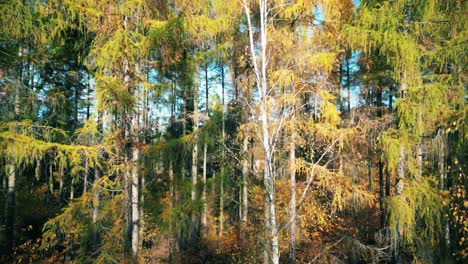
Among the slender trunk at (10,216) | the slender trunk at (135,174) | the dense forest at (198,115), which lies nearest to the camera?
the dense forest at (198,115)

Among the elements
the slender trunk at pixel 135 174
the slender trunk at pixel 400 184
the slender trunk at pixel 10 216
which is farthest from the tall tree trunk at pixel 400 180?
the slender trunk at pixel 10 216

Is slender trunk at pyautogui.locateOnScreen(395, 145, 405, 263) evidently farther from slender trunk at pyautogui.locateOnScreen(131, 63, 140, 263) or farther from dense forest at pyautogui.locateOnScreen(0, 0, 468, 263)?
slender trunk at pyautogui.locateOnScreen(131, 63, 140, 263)

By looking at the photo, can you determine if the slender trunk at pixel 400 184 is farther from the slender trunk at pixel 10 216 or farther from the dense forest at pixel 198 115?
the slender trunk at pixel 10 216

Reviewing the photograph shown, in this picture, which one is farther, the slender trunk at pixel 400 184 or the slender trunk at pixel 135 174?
the slender trunk at pixel 400 184

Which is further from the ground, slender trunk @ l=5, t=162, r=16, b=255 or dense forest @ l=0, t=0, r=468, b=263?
dense forest @ l=0, t=0, r=468, b=263

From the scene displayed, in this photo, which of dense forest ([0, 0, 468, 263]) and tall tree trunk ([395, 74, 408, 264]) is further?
tall tree trunk ([395, 74, 408, 264])

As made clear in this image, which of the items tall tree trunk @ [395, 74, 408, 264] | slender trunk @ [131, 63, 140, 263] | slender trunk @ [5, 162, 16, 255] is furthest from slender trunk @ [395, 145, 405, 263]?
slender trunk @ [5, 162, 16, 255]

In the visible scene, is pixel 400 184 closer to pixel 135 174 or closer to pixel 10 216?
pixel 135 174

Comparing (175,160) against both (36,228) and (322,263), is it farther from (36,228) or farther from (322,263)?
(36,228)

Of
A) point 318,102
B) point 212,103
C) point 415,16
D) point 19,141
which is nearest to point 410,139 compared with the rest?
point 318,102

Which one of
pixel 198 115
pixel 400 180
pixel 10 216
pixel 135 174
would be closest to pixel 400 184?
pixel 400 180

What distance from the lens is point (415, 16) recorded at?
8312 millimetres

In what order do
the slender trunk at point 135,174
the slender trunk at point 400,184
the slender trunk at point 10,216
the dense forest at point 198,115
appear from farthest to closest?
the slender trunk at point 10,216, the slender trunk at point 400,184, the slender trunk at point 135,174, the dense forest at point 198,115

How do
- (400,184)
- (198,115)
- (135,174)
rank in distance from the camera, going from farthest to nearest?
(198,115)
(400,184)
(135,174)
